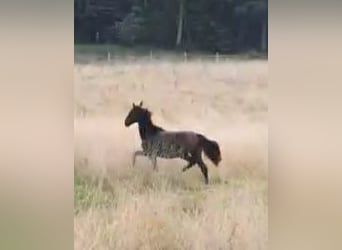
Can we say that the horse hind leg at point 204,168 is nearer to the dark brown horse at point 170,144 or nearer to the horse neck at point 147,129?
the dark brown horse at point 170,144

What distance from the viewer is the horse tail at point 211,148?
204 centimetres

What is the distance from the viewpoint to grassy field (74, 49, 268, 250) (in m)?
2.04

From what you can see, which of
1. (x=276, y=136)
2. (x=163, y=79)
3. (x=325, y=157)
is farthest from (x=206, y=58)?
(x=325, y=157)

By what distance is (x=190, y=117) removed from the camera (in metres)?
2.05

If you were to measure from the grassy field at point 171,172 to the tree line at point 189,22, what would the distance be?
0.06 meters

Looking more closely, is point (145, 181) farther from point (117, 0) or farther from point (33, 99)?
point (117, 0)

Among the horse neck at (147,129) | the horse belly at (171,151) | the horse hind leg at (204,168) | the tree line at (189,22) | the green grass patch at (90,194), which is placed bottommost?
the green grass patch at (90,194)

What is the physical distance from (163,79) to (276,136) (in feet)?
1.20

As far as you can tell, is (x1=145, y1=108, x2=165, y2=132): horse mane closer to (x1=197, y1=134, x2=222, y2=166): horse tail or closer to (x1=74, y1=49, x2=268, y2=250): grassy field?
(x1=74, y1=49, x2=268, y2=250): grassy field

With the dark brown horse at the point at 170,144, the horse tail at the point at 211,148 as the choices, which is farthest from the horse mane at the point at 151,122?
the horse tail at the point at 211,148

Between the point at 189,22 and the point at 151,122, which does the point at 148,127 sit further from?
the point at 189,22

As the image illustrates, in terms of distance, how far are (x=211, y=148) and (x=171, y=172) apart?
135 millimetres

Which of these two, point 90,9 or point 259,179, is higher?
point 90,9

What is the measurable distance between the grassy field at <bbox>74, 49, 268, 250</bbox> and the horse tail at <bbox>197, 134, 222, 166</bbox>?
2 cm
